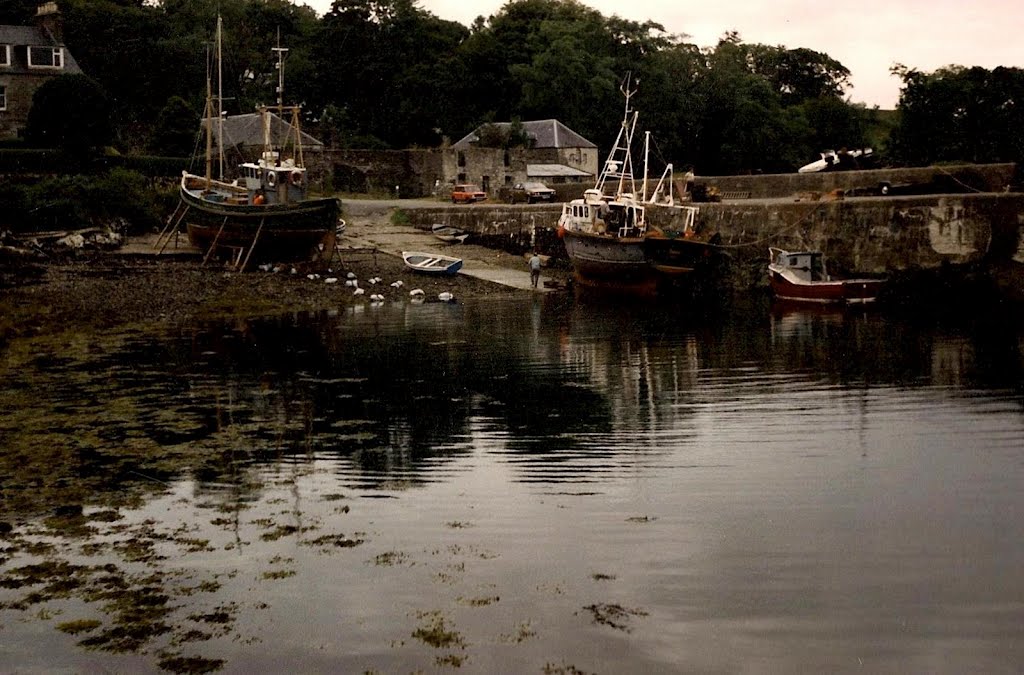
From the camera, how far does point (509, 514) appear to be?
12.3 metres

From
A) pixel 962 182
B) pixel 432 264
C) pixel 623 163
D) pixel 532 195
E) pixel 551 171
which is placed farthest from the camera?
pixel 551 171

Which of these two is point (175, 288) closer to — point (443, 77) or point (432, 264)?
point (432, 264)

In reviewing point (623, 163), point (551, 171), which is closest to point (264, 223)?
point (623, 163)

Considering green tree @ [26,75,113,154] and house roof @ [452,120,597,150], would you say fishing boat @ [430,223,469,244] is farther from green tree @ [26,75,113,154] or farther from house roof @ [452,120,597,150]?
house roof @ [452,120,597,150]

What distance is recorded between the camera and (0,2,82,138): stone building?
5409cm

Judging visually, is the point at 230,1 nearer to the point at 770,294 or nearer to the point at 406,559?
the point at 770,294

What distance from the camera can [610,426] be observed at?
17312 millimetres

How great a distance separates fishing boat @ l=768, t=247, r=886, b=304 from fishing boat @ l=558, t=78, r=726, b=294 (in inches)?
86.8

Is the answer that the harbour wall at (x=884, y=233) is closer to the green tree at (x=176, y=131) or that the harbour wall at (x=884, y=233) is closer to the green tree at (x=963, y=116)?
the green tree at (x=963, y=116)

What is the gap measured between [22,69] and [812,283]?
123 feet

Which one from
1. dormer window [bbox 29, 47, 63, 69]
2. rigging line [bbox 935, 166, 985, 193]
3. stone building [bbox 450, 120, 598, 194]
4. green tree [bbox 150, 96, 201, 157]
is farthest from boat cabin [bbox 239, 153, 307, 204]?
rigging line [bbox 935, 166, 985, 193]

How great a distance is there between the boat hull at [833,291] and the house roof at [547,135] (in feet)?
94.0

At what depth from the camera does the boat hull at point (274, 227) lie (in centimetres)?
3806

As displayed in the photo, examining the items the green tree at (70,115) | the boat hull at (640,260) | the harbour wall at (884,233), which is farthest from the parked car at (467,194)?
the green tree at (70,115)
